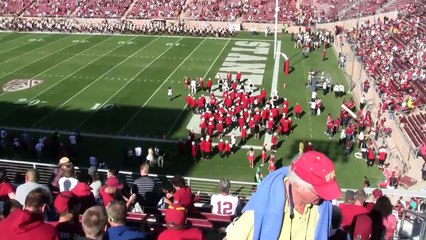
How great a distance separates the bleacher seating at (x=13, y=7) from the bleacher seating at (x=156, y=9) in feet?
32.8

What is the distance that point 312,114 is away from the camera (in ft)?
66.3

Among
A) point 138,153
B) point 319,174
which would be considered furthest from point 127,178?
point 319,174

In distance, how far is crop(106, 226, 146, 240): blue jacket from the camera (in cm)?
376

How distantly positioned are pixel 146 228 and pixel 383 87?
17.5 meters

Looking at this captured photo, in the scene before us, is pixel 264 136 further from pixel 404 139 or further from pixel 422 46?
pixel 422 46

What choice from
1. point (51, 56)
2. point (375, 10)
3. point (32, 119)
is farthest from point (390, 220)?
point (375, 10)

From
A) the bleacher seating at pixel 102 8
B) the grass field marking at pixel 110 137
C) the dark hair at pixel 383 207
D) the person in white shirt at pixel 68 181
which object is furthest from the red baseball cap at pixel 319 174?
the bleacher seating at pixel 102 8

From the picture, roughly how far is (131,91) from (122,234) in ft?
64.4

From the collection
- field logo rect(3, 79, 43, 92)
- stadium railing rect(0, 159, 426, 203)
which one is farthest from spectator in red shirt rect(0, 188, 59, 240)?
field logo rect(3, 79, 43, 92)

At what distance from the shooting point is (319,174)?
89.4 inches

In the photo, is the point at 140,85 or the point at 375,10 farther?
the point at 375,10

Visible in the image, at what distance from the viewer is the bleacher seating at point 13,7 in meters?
42.9

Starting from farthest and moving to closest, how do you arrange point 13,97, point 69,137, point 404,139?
point 13,97, point 69,137, point 404,139

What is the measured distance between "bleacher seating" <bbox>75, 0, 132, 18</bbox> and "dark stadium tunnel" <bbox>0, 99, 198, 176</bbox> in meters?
22.0
